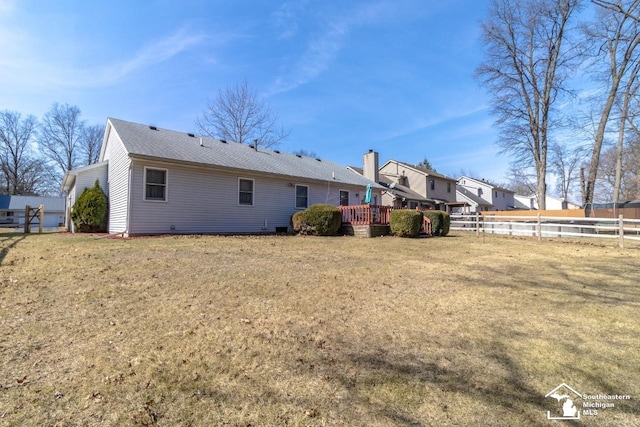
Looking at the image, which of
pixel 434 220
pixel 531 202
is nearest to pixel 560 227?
pixel 434 220

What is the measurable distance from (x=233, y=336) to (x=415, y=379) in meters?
1.77

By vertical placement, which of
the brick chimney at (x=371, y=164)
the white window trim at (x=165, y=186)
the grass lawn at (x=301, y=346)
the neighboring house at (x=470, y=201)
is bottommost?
the grass lawn at (x=301, y=346)

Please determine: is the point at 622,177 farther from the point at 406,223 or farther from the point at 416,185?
the point at 406,223

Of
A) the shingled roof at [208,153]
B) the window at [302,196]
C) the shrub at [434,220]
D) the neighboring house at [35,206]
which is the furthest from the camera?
the neighboring house at [35,206]

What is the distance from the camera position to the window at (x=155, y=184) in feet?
38.6

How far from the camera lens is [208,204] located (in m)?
13.3

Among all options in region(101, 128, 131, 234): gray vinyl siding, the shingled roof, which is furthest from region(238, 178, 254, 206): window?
region(101, 128, 131, 234): gray vinyl siding

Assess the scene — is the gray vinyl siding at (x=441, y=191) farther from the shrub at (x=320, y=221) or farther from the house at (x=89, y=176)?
the house at (x=89, y=176)

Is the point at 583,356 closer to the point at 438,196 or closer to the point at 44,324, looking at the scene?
the point at 44,324

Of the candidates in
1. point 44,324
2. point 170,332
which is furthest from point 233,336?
point 44,324

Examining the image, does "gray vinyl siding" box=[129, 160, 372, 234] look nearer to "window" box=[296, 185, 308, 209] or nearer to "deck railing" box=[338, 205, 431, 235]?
"window" box=[296, 185, 308, 209]

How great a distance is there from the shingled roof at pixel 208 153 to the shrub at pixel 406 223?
512 cm

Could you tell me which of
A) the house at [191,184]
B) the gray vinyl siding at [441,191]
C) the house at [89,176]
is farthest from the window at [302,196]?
the gray vinyl siding at [441,191]

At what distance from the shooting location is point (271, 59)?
18094mm
